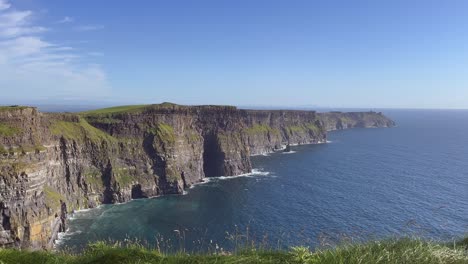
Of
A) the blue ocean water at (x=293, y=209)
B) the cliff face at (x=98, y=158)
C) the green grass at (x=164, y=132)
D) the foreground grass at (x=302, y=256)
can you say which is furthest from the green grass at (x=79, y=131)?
the foreground grass at (x=302, y=256)

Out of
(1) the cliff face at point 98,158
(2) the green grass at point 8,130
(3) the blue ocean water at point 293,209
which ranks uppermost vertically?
(2) the green grass at point 8,130

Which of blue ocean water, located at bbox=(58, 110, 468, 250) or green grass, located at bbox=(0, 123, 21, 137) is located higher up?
green grass, located at bbox=(0, 123, 21, 137)

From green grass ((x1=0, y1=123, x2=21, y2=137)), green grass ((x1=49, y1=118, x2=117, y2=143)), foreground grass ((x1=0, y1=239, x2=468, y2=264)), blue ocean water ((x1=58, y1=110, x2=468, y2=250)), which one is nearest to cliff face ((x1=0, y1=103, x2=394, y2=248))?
green grass ((x1=0, y1=123, x2=21, y2=137))

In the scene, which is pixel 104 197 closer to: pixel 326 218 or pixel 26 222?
pixel 26 222

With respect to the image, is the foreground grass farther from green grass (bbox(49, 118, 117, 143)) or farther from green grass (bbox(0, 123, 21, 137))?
green grass (bbox(49, 118, 117, 143))

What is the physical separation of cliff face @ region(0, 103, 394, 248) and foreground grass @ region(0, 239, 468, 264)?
76119 millimetres

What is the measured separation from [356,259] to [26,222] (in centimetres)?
8527

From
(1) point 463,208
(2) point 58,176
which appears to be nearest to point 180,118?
(2) point 58,176

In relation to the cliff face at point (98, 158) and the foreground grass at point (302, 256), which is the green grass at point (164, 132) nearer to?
the cliff face at point (98, 158)

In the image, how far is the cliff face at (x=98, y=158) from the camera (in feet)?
261

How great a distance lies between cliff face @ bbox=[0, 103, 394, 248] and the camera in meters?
79.5

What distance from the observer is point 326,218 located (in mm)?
97375

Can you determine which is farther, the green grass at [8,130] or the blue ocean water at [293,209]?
the blue ocean water at [293,209]

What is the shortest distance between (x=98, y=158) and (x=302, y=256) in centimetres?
12520
